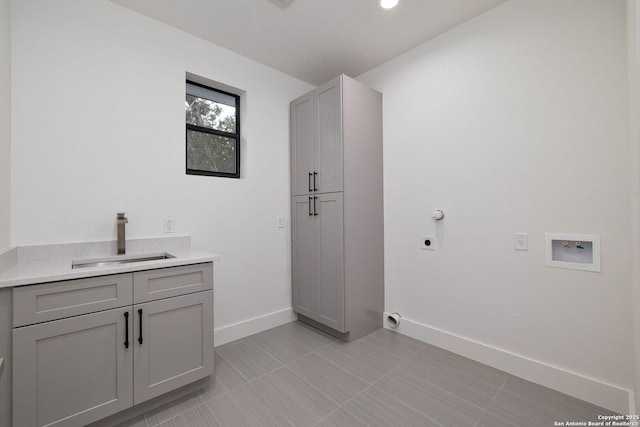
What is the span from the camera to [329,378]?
1.91 meters

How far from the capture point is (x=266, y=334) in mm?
2619

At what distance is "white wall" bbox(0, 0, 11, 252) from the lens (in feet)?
4.84

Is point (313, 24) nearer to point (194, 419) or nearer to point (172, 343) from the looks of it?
point (172, 343)

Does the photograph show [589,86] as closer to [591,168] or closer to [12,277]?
[591,168]

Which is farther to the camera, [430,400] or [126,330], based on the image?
[430,400]

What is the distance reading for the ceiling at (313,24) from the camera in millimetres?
1977

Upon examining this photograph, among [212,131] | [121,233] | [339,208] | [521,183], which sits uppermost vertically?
[212,131]

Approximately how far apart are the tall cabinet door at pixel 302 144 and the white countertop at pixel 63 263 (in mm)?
1264

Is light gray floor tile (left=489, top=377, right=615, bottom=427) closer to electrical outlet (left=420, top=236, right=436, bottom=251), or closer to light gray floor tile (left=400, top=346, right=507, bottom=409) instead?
light gray floor tile (left=400, top=346, right=507, bottom=409)

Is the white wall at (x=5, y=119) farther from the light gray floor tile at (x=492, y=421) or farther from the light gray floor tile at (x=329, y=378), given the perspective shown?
the light gray floor tile at (x=492, y=421)

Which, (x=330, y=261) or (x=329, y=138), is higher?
(x=329, y=138)

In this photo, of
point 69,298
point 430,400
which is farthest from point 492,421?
point 69,298

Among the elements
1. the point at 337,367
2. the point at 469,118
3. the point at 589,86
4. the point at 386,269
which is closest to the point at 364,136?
the point at 469,118

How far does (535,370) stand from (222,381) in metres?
2.17
